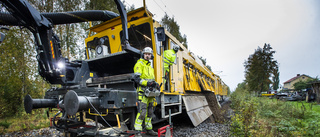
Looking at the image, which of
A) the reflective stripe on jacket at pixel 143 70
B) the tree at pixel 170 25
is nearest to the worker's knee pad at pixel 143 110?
the reflective stripe on jacket at pixel 143 70

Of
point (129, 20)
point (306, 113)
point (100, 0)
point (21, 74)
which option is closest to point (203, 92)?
point (306, 113)

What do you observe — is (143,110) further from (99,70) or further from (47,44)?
(47,44)

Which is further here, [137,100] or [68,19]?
[68,19]

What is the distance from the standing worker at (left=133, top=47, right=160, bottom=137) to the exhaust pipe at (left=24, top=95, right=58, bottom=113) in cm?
203

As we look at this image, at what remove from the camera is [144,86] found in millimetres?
3232

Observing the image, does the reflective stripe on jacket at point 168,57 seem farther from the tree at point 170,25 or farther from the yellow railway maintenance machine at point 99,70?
the tree at point 170,25

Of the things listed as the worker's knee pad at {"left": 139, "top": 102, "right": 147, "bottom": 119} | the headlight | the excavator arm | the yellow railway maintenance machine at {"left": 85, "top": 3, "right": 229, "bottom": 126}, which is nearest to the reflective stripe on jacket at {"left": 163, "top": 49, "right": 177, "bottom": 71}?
the yellow railway maintenance machine at {"left": 85, "top": 3, "right": 229, "bottom": 126}

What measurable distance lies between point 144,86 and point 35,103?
2.20 metres

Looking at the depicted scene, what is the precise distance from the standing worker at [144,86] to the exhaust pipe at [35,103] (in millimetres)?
2029

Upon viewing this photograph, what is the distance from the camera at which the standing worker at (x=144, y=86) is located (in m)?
3.20

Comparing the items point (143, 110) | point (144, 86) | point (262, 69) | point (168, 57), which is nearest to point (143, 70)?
point (144, 86)

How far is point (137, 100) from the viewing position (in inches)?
128

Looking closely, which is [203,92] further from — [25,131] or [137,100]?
[25,131]

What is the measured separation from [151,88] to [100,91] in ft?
3.19
